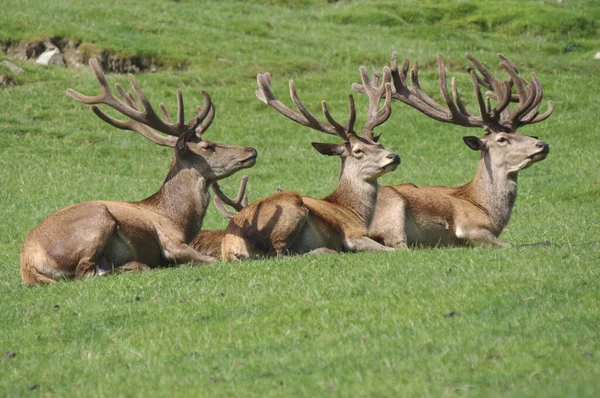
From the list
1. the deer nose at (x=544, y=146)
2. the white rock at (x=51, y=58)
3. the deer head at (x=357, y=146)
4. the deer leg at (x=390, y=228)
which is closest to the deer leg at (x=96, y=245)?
the deer head at (x=357, y=146)

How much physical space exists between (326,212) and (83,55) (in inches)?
671

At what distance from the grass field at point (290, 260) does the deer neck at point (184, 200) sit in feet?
4.24

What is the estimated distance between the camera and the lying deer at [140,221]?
10.8 meters

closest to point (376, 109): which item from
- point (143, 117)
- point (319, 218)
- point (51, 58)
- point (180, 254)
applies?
point (319, 218)

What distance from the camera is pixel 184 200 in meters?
12.1

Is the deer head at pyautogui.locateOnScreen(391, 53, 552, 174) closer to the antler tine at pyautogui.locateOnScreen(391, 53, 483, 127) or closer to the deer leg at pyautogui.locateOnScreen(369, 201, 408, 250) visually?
the antler tine at pyautogui.locateOnScreen(391, 53, 483, 127)

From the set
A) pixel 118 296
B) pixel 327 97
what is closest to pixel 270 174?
pixel 327 97

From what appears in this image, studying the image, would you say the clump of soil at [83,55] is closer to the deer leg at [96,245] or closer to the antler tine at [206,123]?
the antler tine at [206,123]

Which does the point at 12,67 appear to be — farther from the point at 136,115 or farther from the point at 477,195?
the point at 477,195

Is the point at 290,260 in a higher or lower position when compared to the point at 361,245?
higher

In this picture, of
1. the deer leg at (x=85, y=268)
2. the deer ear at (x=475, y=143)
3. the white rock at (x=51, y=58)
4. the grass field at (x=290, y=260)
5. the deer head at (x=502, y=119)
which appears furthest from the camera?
the white rock at (x=51, y=58)

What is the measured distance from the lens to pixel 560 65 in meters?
29.0

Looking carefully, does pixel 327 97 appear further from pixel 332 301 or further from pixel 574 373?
pixel 574 373

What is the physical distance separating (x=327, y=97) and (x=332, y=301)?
655 inches
